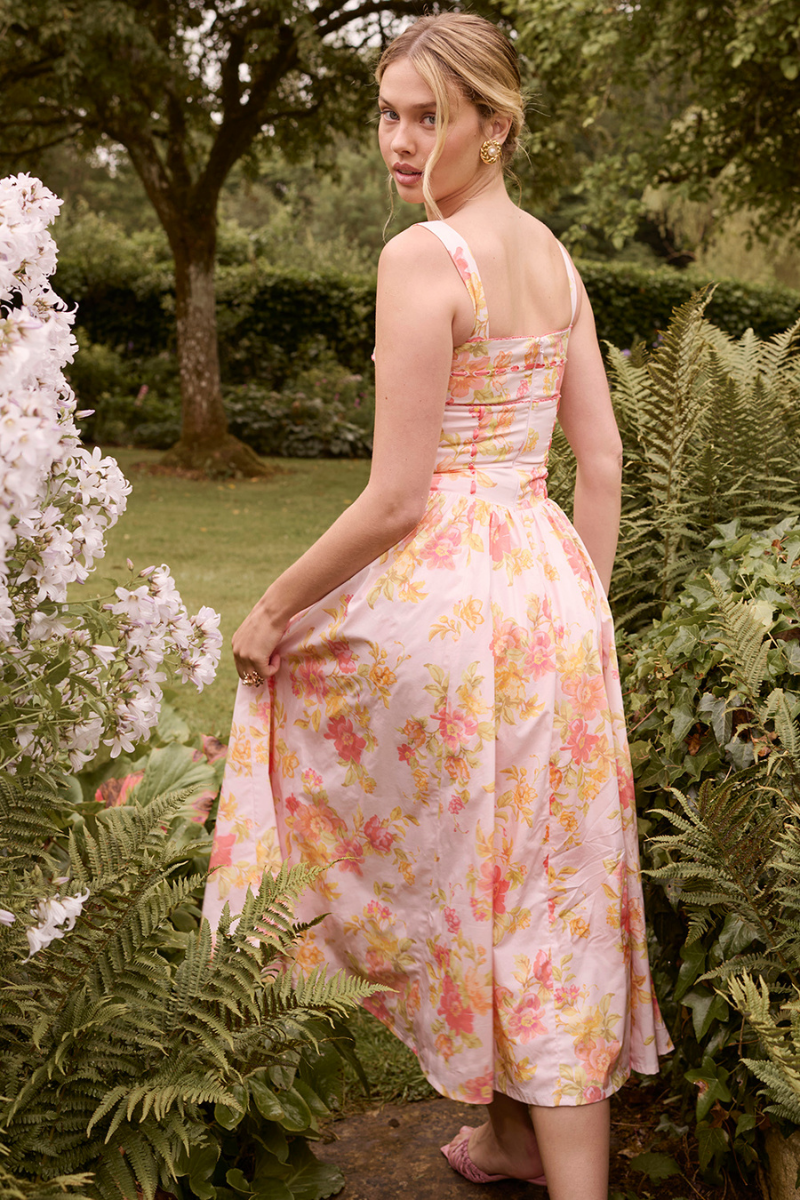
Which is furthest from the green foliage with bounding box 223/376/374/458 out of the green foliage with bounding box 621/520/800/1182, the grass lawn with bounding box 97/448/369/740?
the green foliage with bounding box 621/520/800/1182

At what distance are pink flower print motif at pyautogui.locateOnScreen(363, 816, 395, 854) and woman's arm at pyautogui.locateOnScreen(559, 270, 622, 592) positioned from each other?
720mm

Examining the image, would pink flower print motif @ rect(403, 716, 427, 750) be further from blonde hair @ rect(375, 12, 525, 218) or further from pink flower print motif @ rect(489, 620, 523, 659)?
blonde hair @ rect(375, 12, 525, 218)

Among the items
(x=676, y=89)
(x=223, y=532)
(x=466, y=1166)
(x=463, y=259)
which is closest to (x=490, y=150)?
(x=463, y=259)

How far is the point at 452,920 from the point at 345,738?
1.24 feet

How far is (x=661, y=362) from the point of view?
276cm

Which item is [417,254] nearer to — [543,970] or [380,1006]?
[543,970]

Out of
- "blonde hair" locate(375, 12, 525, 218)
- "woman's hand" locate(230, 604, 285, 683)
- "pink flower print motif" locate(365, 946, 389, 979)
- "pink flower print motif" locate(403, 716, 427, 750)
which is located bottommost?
"pink flower print motif" locate(365, 946, 389, 979)

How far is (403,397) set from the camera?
1.73 m

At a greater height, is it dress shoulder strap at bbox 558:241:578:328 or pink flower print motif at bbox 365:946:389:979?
dress shoulder strap at bbox 558:241:578:328

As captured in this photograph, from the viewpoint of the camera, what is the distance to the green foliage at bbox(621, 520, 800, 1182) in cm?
176

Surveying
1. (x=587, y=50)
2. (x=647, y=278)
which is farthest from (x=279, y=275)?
(x=587, y=50)

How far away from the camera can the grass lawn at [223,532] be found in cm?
605

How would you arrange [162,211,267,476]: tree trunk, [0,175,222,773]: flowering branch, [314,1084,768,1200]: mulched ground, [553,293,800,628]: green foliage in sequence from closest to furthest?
[0,175,222,773]: flowering branch, [314,1084,768,1200]: mulched ground, [553,293,800,628]: green foliage, [162,211,267,476]: tree trunk

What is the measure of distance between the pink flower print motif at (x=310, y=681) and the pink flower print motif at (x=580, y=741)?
1.51ft
